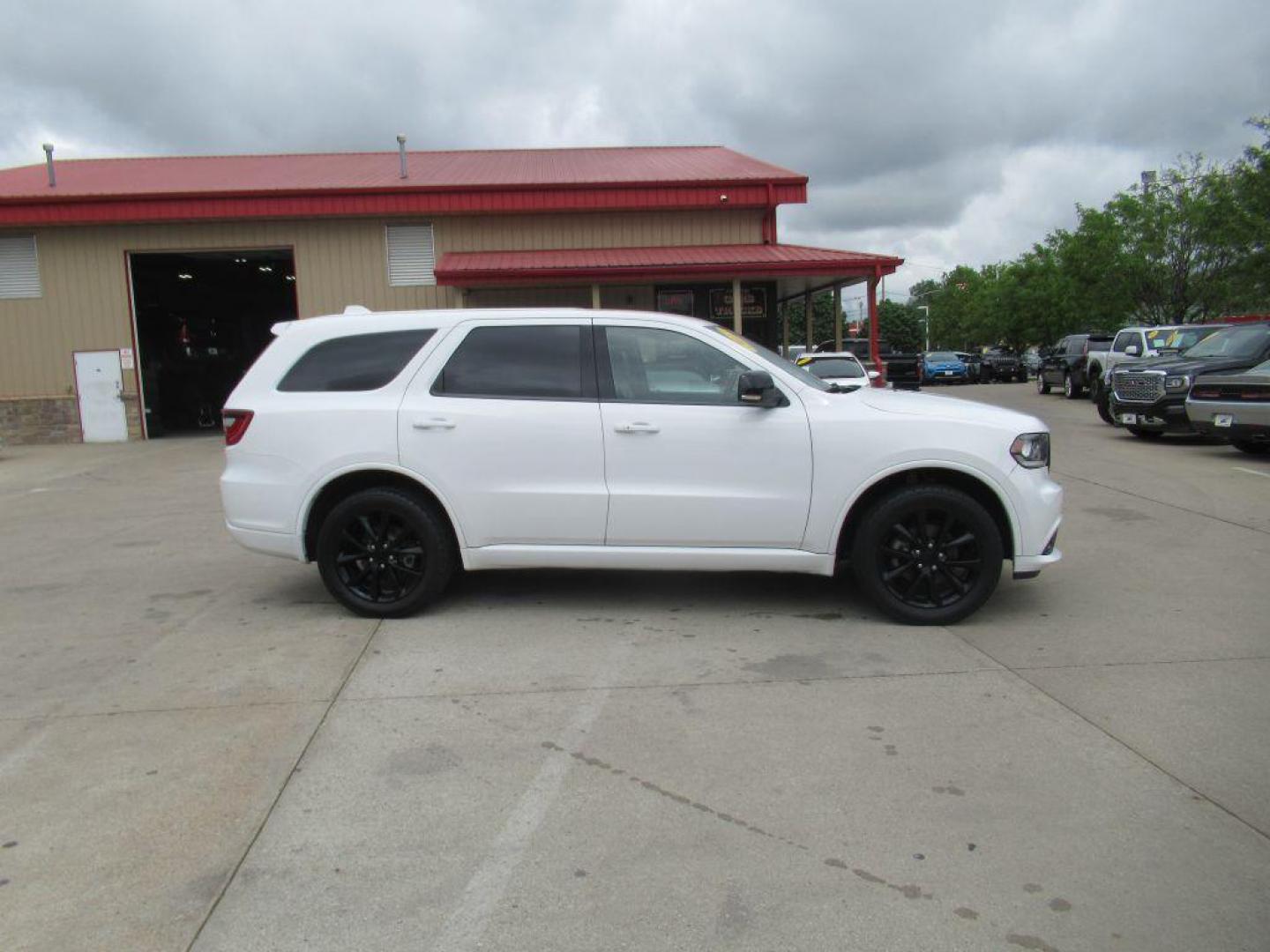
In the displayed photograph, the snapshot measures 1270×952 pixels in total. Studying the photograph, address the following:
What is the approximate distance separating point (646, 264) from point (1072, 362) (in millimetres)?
14123

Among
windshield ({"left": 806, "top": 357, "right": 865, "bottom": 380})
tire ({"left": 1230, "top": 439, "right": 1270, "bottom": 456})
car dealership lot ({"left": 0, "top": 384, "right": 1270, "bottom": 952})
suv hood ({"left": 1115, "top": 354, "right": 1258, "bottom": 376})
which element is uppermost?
windshield ({"left": 806, "top": 357, "right": 865, "bottom": 380})

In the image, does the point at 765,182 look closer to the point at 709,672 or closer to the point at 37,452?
the point at 37,452

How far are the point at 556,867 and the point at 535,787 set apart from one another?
56cm

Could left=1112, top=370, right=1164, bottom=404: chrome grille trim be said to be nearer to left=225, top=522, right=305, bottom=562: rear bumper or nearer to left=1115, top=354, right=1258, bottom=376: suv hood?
left=1115, top=354, right=1258, bottom=376: suv hood

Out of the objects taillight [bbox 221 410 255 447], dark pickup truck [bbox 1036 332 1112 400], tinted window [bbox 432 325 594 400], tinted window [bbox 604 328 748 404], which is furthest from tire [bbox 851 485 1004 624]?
dark pickup truck [bbox 1036 332 1112 400]

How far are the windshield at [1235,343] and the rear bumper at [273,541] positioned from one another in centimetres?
1418

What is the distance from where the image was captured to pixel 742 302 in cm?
2177

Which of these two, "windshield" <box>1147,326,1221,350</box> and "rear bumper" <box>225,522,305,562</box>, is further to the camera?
"windshield" <box>1147,326,1221,350</box>

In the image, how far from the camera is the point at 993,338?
200ft

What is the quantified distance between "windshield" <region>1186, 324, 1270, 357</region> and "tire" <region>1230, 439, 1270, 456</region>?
1626 millimetres

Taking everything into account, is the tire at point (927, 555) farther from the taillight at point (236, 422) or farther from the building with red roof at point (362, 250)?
the building with red roof at point (362, 250)

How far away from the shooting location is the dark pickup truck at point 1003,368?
4031 cm

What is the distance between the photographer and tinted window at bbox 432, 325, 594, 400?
577 cm

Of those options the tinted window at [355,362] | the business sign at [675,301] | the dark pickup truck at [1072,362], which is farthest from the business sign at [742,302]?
the tinted window at [355,362]
